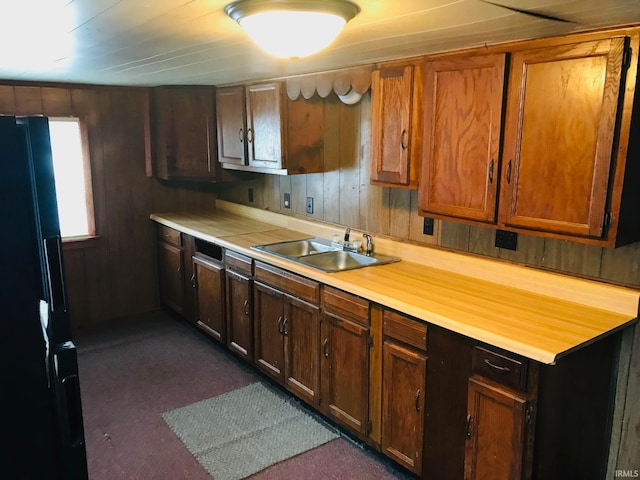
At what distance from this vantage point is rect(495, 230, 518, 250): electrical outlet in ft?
8.20

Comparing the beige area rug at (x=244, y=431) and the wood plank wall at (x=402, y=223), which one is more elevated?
the wood plank wall at (x=402, y=223)

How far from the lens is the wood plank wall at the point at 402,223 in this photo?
215 cm


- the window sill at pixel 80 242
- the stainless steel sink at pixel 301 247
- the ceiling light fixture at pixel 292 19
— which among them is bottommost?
the window sill at pixel 80 242

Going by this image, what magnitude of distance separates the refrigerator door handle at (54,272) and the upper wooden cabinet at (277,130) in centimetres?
214

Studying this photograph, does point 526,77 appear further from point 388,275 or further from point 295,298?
point 295,298

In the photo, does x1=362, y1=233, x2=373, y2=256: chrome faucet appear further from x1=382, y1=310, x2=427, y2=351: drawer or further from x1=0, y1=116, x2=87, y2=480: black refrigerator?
x1=0, y1=116, x2=87, y2=480: black refrigerator

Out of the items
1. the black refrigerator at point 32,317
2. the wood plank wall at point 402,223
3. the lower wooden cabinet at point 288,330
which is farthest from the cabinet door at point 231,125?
the black refrigerator at point 32,317

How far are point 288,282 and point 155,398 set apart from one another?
1.13 m

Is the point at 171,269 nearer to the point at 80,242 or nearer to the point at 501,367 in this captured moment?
the point at 80,242

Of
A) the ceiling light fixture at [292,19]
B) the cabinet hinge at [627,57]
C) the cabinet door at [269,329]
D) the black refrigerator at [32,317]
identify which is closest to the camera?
the black refrigerator at [32,317]

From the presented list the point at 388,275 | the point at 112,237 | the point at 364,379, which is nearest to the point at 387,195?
the point at 388,275

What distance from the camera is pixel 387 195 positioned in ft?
10.4

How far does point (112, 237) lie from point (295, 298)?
225cm

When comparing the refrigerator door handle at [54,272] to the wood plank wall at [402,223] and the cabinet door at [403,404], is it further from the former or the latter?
the wood plank wall at [402,223]
